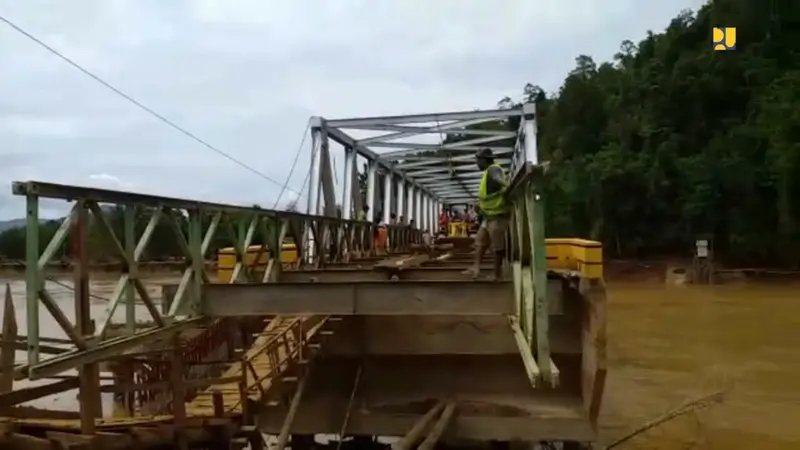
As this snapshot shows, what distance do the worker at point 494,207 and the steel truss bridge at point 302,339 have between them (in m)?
0.45

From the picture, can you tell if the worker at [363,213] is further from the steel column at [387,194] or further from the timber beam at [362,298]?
the timber beam at [362,298]

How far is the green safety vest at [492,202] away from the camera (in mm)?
9312

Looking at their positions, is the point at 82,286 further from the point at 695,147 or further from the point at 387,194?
the point at 695,147

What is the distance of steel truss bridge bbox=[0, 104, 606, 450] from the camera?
20.7 ft

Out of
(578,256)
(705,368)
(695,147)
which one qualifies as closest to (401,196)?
(705,368)

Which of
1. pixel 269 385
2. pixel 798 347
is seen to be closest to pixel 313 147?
pixel 269 385

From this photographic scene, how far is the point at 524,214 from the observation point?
278 inches

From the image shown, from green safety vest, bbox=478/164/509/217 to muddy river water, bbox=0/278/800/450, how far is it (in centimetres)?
436

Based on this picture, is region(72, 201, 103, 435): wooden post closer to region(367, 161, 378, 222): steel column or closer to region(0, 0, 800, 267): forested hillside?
region(367, 161, 378, 222): steel column

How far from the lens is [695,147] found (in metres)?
49.8

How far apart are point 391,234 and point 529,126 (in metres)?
6.22

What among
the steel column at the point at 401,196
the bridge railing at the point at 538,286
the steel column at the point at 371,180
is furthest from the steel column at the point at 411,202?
the bridge railing at the point at 538,286

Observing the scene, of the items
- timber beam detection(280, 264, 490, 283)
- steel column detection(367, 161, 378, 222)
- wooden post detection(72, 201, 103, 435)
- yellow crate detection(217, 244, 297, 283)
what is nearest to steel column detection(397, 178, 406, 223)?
steel column detection(367, 161, 378, 222)

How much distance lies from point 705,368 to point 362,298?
1595 cm
